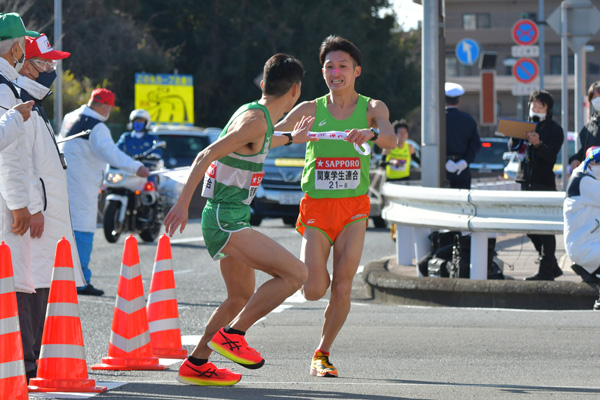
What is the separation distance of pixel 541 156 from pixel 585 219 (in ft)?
6.03

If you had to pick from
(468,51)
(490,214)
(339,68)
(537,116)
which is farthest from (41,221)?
(468,51)

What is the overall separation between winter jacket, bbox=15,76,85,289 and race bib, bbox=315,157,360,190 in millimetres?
1536

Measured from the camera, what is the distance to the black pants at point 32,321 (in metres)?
7.40

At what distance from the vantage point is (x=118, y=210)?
62.6ft

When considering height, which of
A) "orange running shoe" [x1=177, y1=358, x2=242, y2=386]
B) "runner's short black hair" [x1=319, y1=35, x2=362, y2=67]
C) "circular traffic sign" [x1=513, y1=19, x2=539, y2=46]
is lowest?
"orange running shoe" [x1=177, y1=358, x2=242, y2=386]

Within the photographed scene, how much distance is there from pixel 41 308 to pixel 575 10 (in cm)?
1310

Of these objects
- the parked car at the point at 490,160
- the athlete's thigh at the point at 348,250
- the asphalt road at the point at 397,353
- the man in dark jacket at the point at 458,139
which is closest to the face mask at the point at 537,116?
the man in dark jacket at the point at 458,139

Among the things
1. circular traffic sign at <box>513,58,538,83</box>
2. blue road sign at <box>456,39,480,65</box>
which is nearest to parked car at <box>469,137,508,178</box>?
blue road sign at <box>456,39,480,65</box>

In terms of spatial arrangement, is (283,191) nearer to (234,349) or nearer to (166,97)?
(234,349)

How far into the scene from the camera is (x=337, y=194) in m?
8.08

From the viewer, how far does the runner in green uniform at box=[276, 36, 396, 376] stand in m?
8.02

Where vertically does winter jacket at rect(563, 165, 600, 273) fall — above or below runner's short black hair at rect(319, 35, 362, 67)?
below

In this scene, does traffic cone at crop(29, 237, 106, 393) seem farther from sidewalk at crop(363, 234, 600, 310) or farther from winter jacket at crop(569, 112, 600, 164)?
winter jacket at crop(569, 112, 600, 164)

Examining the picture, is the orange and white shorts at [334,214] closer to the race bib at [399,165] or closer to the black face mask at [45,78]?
the black face mask at [45,78]
